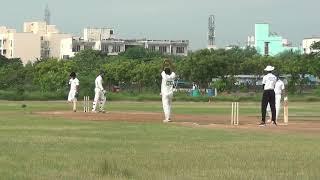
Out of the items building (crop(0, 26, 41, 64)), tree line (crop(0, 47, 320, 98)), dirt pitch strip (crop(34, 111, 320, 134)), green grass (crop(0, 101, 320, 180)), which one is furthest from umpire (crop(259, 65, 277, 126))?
building (crop(0, 26, 41, 64))

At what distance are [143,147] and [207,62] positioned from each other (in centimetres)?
7988

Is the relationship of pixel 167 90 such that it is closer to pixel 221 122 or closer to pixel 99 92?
pixel 221 122

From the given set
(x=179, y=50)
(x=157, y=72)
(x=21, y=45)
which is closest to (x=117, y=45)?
(x=179, y=50)

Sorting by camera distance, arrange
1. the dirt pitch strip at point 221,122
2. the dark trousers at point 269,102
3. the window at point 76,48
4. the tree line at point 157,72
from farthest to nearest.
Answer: the window at point 76,48
the tree line at point 157,72
the dark trousers at point 269,102
the dirt pitch strip at point 221,122

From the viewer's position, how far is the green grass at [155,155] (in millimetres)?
A: 11008

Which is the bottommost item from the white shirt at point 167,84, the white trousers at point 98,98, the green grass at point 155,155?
the green grass at point 155,155

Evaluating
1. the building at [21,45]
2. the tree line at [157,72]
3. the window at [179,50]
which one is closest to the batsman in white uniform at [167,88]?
the tree line at [157,72]

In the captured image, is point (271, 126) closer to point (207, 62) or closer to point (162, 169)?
point (162, 169)

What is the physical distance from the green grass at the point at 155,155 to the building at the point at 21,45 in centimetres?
17329

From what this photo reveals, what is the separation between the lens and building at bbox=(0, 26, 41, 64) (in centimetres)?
19050

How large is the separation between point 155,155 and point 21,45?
183m

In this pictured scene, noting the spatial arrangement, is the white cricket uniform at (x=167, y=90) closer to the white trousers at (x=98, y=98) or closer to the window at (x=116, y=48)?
the white trousers at (x=98, y=98)

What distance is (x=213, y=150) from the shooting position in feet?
48.2

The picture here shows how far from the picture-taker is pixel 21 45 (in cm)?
19212
